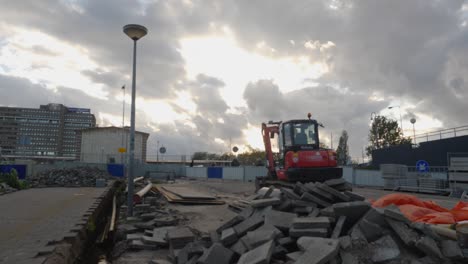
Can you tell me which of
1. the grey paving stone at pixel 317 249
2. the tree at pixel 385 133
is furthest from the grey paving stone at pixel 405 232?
the tree at pixel 385 133

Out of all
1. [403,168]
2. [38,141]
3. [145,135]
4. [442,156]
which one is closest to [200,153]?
[145,135]

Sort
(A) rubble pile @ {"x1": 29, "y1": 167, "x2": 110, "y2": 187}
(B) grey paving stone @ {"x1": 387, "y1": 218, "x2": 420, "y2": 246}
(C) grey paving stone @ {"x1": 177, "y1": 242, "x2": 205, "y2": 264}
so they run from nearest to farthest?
(B) grey paving stone @ {"x1": 387, "y1": 218, "x2": 420, "y2": 246} < (C) grey paving stone @ {"x1": 177, "y1": 242, "x2": 205, "y2": 264} < (A) rubble pile @ {"x1": 29, "y1": 167, "x2": 110, "y2": 187}

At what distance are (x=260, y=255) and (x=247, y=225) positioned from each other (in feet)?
5.36

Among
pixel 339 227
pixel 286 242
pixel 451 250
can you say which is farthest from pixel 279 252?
pixel 451 250

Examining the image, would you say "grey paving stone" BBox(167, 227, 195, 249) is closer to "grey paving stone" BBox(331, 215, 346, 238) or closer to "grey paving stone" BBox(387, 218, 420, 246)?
"grey paving stone" BBox(331, 215, 346, 238)

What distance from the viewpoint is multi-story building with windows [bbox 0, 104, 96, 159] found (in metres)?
110

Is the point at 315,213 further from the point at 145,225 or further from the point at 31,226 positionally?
the point at 31,226

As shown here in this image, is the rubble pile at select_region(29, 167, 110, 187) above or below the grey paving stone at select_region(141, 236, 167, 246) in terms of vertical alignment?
above

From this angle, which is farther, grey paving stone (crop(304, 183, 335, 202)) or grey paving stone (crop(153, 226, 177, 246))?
grey paving stone (crop(304, 183, 335, 202))

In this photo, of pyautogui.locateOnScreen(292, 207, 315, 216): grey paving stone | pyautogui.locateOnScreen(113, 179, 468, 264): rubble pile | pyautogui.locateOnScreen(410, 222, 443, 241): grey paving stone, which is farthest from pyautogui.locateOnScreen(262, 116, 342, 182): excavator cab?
pyautogui.locateOnScreen(410, 222, 443, 241): grey paving stone

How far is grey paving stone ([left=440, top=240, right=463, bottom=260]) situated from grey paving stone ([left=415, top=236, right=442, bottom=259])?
0.15 metres

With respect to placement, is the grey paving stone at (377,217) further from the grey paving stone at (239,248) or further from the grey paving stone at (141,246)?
the grey paving stone at (141,246)

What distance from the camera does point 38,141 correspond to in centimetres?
11250

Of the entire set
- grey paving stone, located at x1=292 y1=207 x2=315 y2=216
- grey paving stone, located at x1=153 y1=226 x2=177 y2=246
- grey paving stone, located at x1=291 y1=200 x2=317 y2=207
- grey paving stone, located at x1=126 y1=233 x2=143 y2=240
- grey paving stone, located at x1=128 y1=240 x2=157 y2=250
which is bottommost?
grey paving stone, located at x1=128 y1=240 x2=157 y2=250
